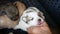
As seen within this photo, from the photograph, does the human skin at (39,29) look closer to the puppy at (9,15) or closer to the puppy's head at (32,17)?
the puppy's head at (32,17)

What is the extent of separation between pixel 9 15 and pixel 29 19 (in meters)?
0.19

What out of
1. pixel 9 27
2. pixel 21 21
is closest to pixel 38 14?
pixel 21 21

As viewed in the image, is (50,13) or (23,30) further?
(50,13)

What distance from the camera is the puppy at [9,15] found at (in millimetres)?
1180

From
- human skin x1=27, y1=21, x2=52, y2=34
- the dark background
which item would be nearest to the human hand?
human skin x1=27, y1=21, x2=52, y2=34

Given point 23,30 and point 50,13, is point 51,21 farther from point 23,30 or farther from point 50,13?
point 23,30

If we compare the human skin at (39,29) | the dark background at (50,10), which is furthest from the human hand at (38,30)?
the dark background at (50,10)

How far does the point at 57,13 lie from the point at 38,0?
0.24m

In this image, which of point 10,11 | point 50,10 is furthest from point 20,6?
point 50,10

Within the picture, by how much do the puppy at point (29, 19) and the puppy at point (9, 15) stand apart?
0.05m

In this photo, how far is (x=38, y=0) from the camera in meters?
1.39

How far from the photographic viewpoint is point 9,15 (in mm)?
1203

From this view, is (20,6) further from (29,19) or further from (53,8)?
(53,8)

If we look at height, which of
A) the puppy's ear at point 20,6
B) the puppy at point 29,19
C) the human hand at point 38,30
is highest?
the puppy's ear at point 20,6
